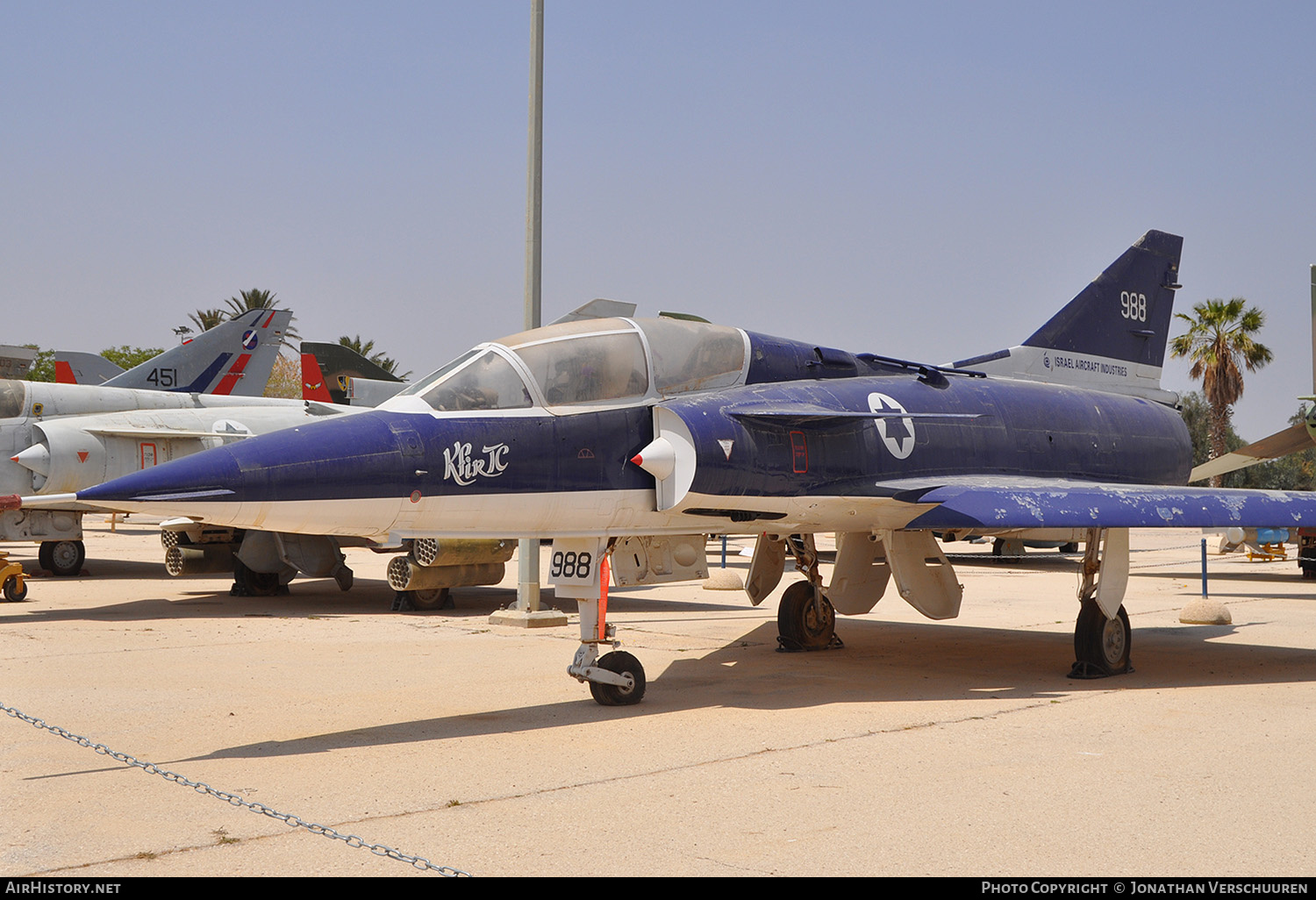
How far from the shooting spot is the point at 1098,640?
9.30m

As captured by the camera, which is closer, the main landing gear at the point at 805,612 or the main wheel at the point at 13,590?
the main landing gear at the point at 805,612

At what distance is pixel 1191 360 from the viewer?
159ft

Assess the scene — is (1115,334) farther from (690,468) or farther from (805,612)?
(690,468)

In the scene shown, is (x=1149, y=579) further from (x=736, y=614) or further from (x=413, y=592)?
(x=413, y=592)

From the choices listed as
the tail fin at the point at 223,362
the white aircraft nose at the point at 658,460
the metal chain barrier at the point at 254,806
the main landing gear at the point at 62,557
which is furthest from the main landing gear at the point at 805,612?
the tail fin at the point at 223,362

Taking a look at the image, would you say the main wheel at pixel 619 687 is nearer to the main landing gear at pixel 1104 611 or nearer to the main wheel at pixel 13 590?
the main landing gear at pixel 1104 611

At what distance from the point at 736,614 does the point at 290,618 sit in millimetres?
5711

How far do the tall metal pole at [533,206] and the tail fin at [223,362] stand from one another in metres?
13.7

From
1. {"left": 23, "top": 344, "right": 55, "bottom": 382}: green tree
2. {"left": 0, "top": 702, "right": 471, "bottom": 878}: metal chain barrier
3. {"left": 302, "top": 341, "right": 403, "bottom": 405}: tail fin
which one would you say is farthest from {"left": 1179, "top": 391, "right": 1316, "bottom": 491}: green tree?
{"left": 23, "top": 344, "right": 55, "bottom": 382}: green tree

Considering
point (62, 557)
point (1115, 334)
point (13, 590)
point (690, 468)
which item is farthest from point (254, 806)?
point (62, 557)

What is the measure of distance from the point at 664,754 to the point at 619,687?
1.53 m

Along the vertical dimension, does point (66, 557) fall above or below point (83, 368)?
below

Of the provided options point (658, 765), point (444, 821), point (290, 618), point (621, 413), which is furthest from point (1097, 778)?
point (290, 618)

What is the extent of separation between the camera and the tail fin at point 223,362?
24500 millimetres
